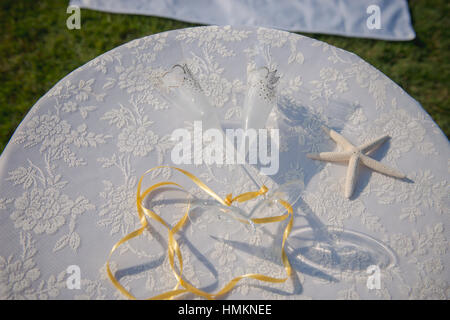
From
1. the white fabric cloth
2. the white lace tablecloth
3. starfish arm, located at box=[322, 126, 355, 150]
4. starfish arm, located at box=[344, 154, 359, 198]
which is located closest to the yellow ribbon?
the white lace tablecloth

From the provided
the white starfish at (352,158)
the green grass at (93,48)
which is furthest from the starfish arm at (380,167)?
the green grass at (93,48)

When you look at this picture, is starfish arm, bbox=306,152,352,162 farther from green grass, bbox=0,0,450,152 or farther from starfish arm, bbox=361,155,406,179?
green grass, bbox=0,0,450,152

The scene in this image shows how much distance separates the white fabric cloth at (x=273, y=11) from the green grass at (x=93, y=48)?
81 millimetres

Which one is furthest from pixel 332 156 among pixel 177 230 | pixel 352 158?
pixel 177 230

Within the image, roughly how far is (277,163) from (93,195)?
0.89 m

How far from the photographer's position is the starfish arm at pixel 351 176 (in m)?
1.51

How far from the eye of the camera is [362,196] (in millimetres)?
1533

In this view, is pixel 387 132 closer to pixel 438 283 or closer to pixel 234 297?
pixel 438 283

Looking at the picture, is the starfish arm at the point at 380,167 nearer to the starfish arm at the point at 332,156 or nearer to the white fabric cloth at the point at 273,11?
the starfish arm at the point at 332,156

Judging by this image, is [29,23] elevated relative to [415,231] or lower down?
elevated

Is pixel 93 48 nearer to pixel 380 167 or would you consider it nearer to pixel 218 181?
pixel 218 181

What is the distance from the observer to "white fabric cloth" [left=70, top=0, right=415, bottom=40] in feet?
8.76

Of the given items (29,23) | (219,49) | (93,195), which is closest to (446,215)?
(219,49)

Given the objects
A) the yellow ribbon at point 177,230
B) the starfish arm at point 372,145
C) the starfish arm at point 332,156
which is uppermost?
the starfish arm at point 372,145
